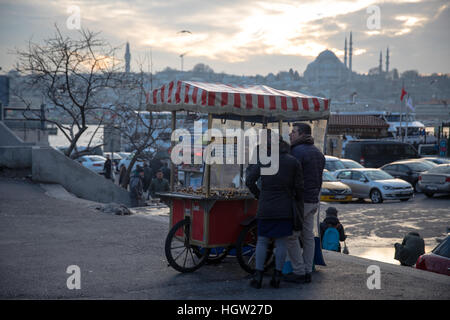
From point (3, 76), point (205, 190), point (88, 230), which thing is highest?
point (3, 76)

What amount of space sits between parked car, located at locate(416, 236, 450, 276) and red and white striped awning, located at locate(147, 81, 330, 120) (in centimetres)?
274

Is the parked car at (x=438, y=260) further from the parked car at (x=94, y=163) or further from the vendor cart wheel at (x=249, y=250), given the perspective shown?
the parked car at (x=94, y=163)

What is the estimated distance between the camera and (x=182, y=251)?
25.0ft


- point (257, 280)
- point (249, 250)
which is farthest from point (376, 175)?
point (257, 280)

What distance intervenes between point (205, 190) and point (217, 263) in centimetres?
108

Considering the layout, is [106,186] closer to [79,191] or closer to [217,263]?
[79,191]

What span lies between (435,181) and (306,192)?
17.3 meters

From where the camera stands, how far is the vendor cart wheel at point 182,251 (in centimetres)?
711

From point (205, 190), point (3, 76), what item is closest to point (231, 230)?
point (205, 190)

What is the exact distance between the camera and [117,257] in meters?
8.08

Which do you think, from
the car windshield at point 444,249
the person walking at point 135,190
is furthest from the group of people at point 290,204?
the person walking at point 135,190

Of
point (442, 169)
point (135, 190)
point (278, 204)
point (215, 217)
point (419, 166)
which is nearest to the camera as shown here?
point (278, 204)

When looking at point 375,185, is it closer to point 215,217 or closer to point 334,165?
point 334,165

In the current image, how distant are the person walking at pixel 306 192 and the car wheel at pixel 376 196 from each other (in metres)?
15.4
